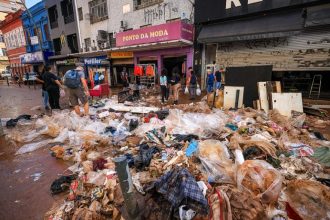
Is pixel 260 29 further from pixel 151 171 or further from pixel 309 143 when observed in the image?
pixel 151 171

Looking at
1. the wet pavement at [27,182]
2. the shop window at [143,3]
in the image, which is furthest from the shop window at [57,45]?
the wet pavement at [27,182]

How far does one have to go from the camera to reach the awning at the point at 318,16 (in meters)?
6.97

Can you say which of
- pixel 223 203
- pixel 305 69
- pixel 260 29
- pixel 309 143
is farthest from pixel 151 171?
pixel 305 69

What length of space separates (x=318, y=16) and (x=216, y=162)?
836 centimetres

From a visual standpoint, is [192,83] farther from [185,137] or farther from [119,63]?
[119,63]

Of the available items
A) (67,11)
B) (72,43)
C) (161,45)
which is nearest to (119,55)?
(161,45)

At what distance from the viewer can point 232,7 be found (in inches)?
368

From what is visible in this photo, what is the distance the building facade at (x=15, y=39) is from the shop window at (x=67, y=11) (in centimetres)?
1212

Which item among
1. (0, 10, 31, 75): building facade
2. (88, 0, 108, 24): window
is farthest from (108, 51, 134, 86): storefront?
(0, 10, 31, 75): building facade

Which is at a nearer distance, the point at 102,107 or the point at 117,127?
the point at 117,127

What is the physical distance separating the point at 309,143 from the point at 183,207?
3.45 m

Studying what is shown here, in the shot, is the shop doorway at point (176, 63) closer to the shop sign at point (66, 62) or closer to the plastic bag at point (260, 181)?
the plastic bag at point (260, 181)

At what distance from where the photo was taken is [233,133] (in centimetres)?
406

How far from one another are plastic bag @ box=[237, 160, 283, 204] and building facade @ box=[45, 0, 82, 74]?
20829 mm
